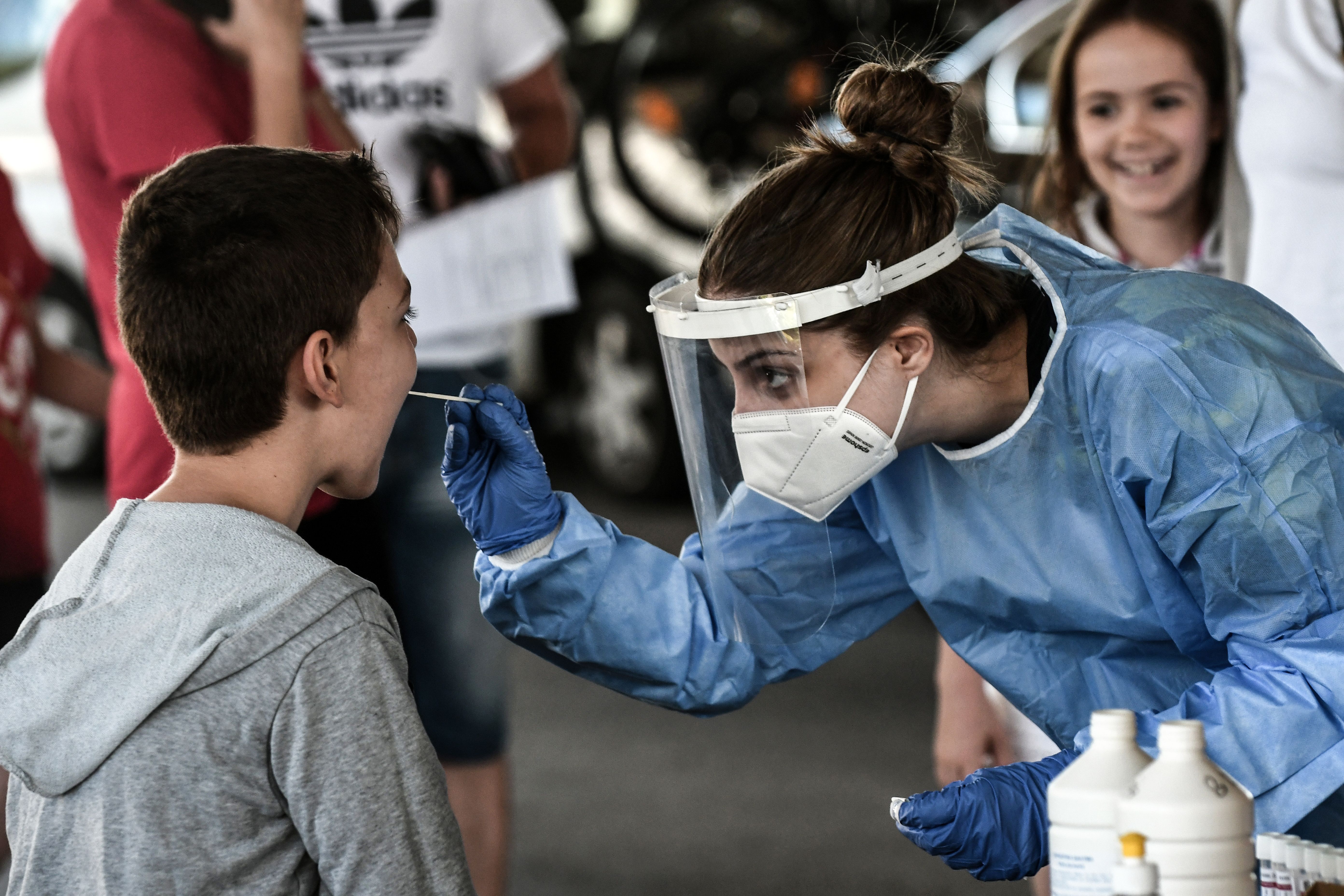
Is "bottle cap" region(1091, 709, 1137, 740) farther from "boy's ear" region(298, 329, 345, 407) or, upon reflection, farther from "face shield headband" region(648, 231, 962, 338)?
"boy's ear" region(298, 329, 345, 407)

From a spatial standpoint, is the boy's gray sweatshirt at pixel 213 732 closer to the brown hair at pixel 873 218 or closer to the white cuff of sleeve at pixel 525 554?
the white cuff of sleeve at pixel 525 554

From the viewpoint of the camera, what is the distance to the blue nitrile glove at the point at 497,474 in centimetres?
159

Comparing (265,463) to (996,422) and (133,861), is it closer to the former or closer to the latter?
(133,861)

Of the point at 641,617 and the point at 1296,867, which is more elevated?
the point at 1296,867

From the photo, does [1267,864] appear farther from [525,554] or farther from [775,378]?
[525,554]

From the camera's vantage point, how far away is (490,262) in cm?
255

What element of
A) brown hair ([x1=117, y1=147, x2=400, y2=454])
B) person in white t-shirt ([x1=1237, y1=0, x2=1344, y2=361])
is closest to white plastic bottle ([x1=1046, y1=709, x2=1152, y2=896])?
brown hair ([x1=117, y1=147, x2=400, y2=454])

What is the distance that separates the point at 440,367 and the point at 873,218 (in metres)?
1.15

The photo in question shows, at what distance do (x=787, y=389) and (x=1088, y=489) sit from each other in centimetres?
32

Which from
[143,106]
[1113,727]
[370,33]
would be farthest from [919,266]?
[370,33]

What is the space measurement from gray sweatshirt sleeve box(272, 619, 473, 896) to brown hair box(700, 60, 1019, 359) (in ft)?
1.78

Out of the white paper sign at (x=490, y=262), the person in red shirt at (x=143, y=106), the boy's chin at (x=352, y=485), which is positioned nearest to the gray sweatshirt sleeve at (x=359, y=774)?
the boy's chin at (x=352, y=485)

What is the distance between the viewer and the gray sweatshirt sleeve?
1150 millimetres

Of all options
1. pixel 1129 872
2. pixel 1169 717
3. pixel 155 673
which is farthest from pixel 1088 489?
pixel 155 673
